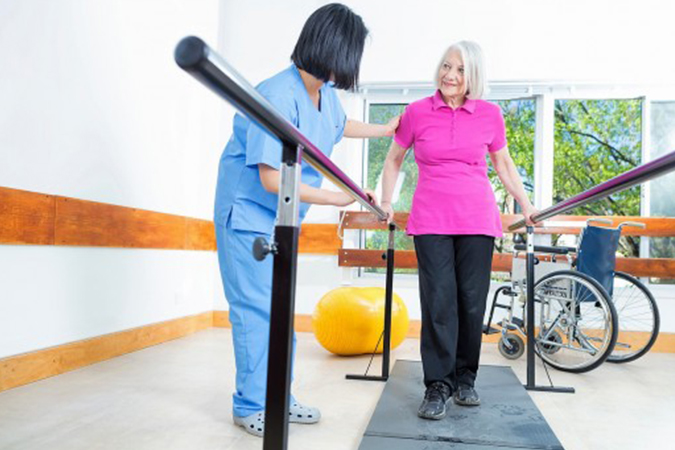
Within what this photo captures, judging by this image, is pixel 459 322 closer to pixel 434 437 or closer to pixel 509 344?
pixel 434 437

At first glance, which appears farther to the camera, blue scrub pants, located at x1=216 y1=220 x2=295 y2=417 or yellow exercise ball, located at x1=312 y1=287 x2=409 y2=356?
yellow exercise ball, located at x1=312 y1=287 x2=409 y2=356

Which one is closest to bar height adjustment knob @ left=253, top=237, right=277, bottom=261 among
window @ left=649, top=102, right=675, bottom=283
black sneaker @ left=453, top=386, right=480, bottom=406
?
black sneaker @ left=453, top=386, right=480, bottom=406

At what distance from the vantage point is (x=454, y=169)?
2066 mm

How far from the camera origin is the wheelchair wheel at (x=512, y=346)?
3.33 meters

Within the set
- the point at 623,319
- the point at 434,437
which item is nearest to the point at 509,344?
the point at 623,319

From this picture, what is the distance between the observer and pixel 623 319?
12.3ft

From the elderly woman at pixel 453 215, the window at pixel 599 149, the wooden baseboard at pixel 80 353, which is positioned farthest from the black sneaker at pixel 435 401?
the window at pixel 599 149

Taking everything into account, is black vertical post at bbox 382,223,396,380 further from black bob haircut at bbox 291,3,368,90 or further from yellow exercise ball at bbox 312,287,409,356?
black bob haircut at bbox 291,3,368,90

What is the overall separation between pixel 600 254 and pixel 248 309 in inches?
82.3

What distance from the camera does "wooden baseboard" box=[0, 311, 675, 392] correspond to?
90.2 inches

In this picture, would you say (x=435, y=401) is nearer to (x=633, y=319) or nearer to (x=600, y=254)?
(x=600, y=254)

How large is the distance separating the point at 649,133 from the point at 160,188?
3155 mm

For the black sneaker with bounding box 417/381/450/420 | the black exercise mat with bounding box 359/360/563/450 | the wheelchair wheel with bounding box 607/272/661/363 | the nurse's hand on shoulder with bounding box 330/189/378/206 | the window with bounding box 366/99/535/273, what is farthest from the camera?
the window with bounding box 366/99/535/273

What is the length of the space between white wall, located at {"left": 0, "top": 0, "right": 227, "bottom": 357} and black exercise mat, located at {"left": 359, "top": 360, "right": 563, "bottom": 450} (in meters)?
1.41
